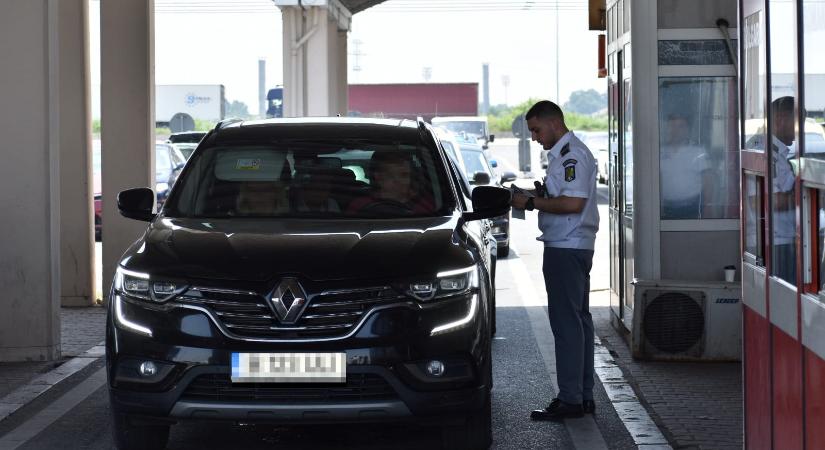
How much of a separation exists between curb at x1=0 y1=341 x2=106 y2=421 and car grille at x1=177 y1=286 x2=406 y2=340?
7.20ft

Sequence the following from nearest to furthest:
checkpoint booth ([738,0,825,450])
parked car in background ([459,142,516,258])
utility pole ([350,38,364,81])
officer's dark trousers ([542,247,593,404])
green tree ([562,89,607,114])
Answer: checkpoint booth ([738,0,825,450]), officer's dark trousers ([542,247,593,404]), parked car in background ([459,142,516,258]), utility pole ([350,38,364,81]), green tree ([562,89,607,114])

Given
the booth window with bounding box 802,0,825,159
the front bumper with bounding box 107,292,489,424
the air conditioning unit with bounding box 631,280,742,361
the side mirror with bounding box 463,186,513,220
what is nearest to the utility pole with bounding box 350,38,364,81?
the air conditioning unit with bounding box 631,280,742,361

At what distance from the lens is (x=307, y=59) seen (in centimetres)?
2853

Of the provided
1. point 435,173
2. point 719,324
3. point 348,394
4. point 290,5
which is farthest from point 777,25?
point 290,5

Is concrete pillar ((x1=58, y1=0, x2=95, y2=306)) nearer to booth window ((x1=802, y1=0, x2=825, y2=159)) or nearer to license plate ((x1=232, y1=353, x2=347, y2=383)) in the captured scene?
license plate ((x1=232, y1=353, x2=347, y2=383))

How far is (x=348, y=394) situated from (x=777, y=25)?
237cm

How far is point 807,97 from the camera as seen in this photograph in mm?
4555

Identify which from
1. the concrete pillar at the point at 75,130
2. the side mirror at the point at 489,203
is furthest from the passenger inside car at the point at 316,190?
the concrete pillar at the point at 75,130

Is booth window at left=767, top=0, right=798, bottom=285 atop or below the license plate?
atop

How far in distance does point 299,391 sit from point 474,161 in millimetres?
13644

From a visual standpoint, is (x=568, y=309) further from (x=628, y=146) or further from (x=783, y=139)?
(x=628, y=146)

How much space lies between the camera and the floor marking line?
24.0 ft

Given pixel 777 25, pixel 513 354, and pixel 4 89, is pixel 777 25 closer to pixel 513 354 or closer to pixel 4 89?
pixel 513 354

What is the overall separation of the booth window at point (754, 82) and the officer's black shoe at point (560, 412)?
2.36 m
